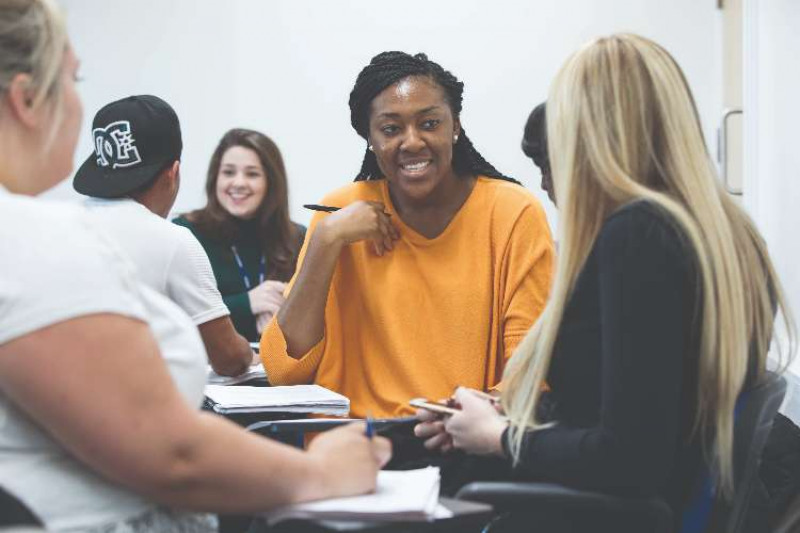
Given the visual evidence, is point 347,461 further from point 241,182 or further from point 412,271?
point 241,182

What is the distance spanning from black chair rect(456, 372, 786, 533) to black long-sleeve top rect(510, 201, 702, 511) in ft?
0.09

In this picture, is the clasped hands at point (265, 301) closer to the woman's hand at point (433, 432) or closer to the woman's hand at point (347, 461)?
the woman's hand at point (433, 432)

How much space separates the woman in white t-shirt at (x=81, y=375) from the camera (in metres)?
1.03

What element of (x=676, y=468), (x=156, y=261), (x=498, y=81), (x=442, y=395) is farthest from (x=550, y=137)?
(x=498, y=81)

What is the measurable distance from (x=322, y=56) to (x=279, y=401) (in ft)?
9.98

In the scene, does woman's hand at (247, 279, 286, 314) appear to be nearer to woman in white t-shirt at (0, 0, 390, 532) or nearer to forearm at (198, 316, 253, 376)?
forearm at (198, 316, 253, 376)

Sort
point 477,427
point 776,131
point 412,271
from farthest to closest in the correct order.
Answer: point 776,131 < point 412,271 < point 477,427

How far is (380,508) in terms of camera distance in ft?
3.90

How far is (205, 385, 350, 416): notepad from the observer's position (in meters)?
2.05

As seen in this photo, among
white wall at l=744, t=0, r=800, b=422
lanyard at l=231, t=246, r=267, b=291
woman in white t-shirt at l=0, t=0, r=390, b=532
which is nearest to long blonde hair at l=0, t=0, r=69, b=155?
woman in white t-shirt at l=0, t=0, r=390, b=532

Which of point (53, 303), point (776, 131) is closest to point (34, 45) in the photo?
point (53, 303)

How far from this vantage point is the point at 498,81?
472 centimetres

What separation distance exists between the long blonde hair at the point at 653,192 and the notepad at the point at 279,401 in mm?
585

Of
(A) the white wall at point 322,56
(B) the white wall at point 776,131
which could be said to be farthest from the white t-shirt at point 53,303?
(A) the white wall at point 322,56
